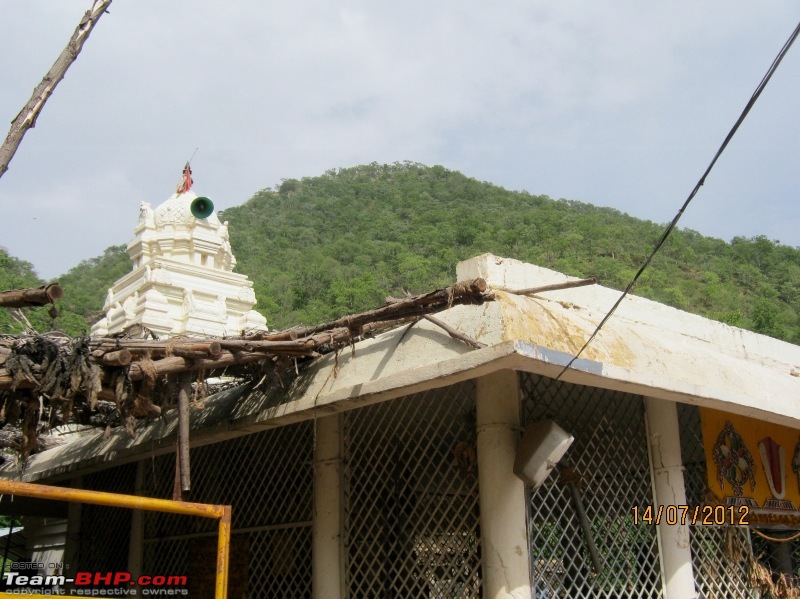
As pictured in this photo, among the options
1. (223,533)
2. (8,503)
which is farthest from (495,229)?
(223,533)

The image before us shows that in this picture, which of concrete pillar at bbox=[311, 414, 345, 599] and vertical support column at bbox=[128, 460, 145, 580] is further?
vertical support column at bbox=[128, 460, 145, 580]

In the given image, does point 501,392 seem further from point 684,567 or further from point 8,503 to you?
point 8,503

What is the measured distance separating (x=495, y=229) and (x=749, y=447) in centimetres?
4422

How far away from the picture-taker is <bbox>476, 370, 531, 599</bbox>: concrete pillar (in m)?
4.61

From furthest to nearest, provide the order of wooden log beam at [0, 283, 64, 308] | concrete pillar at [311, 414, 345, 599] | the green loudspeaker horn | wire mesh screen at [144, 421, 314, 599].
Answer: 1. the green loudspeaker horn
2. wire mesh screen at [144, 421, 314, 599]
3. concrete pillar at [311, 414, 345, 599]
4. wooden log beam at [0, 283, 64, 308]

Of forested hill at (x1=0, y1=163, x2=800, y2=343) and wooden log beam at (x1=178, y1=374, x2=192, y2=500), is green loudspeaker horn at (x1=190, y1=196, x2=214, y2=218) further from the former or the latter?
wooden log beam at (x1=178, y1=374, x2=192, y2=500)

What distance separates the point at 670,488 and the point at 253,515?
10.8 feet

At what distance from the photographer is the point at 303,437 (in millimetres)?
6375

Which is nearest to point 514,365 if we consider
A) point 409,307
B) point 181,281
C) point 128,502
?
point 409,307

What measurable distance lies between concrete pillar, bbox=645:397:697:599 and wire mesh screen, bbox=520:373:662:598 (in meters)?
0.06

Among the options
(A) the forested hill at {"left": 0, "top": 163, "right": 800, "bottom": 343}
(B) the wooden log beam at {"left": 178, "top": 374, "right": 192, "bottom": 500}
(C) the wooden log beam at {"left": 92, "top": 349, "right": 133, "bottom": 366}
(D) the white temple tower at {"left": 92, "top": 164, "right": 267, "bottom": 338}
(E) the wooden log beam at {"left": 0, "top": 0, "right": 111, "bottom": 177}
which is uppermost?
(A) the forested hill at {"left": 0, "top": 163, "right": 800, "bottom": 343}

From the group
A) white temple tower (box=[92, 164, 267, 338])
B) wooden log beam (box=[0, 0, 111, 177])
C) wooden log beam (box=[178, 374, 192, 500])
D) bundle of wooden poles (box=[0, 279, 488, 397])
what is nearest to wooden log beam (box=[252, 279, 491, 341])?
bundle of wooden poles (box=[0, 279, 488, 397])
